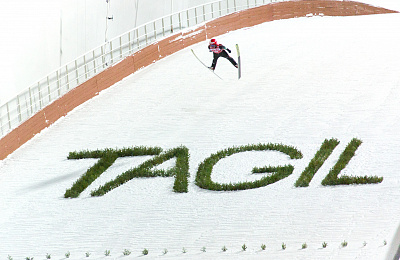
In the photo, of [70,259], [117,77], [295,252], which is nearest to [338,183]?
[295,252]

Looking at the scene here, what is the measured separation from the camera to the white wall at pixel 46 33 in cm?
1931

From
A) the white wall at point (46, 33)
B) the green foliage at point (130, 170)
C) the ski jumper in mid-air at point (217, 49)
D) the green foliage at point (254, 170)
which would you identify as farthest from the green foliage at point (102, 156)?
the ski jumper in mid-air at point (217, 49)

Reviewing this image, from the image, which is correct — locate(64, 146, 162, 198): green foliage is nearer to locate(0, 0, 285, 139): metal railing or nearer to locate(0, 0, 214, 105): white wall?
locate(0, 0, 285, 139): metal railing

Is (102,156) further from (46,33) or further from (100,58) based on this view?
(100,58)

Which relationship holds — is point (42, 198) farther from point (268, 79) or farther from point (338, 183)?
point (268, 79)

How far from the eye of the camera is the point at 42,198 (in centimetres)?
1566

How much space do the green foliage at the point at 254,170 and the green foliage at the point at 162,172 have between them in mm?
330

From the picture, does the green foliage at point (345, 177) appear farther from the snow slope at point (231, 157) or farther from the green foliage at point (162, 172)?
the green foliage at point (162, 172)

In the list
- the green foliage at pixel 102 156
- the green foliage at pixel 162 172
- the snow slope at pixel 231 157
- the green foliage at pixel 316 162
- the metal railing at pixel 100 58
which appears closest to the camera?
the snow slope at pixel 231 157

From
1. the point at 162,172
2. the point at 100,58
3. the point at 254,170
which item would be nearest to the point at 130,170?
the point at 162,172

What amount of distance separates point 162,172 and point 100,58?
7738 millimetres

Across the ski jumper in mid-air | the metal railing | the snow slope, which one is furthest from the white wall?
the ski jumper in mid-air

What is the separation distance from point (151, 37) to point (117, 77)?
2740 millimetres

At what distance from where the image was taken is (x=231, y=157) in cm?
1655
